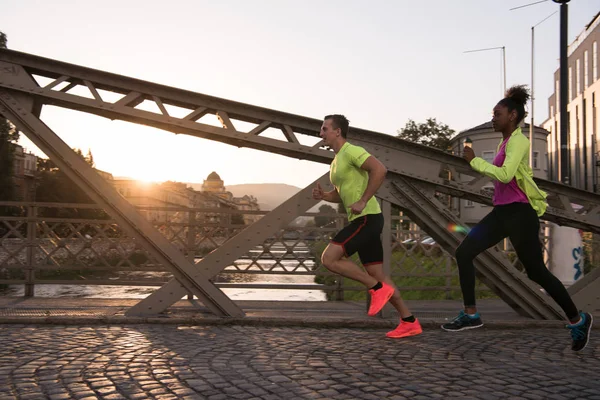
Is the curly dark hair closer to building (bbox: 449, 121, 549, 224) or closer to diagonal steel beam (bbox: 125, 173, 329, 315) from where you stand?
diagonal steel beam (bbox: 125, 173, 329, 315)

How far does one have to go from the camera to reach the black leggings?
5.21 m

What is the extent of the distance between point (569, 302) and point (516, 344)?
55cm

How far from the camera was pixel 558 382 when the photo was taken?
3889 mm

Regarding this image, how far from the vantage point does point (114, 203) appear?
20.4 feet

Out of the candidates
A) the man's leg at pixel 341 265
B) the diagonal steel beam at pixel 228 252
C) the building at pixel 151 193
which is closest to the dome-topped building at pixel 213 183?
the building at pixel 151 193

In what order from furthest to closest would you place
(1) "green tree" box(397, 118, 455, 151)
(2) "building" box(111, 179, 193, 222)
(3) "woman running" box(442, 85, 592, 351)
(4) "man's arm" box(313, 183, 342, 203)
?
(2) "building" box(111, 179, 193, 222), (1) "green tree" box(397, 118, 455, 151), (4) "man's arm" box(313, 183, 342, 203), (3) "woman running" box(442, 85, 592, 351)

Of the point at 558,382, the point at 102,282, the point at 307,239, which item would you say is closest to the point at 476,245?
the point at 558,382

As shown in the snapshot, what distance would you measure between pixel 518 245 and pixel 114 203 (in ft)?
12.3

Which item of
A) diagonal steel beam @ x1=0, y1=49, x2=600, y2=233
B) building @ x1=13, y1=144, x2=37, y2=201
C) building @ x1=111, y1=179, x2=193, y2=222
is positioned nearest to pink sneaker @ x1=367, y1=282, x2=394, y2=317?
diagonal steel beam @ x1=0, y1=49, x2=600, y2=233

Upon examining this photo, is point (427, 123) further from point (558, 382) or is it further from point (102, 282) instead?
point (558, 382)

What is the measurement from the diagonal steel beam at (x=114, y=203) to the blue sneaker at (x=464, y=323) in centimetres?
202

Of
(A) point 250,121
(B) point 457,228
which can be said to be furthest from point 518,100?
(A) point 250,121

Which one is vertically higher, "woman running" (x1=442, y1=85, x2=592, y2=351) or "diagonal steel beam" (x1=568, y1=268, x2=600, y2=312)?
"woman running" (x1=442, y1=85, x2=592, y2=351)

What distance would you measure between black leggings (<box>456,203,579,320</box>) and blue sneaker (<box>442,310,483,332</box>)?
0.38 ft
